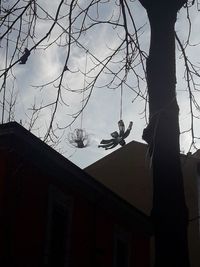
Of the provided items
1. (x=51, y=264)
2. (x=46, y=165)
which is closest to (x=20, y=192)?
(x=46, y=165)

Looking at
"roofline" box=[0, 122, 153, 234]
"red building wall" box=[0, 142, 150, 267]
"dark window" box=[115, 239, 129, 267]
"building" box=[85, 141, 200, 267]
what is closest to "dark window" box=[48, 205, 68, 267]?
"red building wall" box=[0, 142, 150, 267]

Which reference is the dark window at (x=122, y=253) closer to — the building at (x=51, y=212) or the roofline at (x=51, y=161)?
the building at (x=51, y=212)

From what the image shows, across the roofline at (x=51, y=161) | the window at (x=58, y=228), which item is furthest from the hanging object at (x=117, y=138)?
the window at (x=58, y=228)

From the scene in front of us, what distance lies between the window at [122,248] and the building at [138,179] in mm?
6398

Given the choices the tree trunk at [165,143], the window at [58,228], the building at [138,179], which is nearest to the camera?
the tree trunk at [165,143]

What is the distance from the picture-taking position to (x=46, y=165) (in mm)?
10195

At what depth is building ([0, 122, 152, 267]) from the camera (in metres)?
9.09

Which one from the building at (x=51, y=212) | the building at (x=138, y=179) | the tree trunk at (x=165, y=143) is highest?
the building at (x=138, y=179)

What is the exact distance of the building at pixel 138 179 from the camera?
20250 millimetres

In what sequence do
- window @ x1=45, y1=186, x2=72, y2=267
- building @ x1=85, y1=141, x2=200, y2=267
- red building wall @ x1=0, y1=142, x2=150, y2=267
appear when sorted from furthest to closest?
1. building @ x1=85, y1=141, x2=200, y2=267
2. window @ x1=45, y1=186, x2=72, y2=267
3. red building wall @ x1=0, y1=142, x2=150, y2=267

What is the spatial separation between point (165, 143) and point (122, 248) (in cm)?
920

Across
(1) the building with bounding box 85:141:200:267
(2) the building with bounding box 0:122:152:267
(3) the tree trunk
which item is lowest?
(3) the tree trunk

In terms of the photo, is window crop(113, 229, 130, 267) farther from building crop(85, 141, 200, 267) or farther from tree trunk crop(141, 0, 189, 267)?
tree trunk crop(141, 0, 189, 267)

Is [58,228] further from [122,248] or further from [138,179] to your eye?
[138,179]
